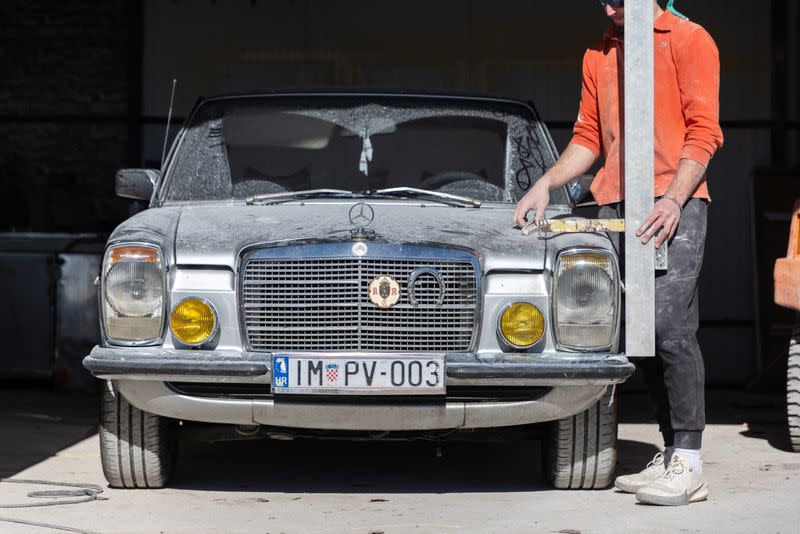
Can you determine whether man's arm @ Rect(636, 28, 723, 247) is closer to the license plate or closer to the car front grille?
the car front grille

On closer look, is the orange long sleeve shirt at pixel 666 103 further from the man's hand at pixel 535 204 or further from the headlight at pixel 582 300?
the headlight at pixel 582 300

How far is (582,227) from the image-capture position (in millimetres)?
4934

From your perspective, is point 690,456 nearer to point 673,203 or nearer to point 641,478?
point 641,478

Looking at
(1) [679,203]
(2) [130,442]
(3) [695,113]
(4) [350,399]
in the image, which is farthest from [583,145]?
(2) [130,442]

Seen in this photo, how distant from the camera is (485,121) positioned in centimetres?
629

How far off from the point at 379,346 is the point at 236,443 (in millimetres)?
1975

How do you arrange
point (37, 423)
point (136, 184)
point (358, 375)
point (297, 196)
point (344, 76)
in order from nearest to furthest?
point (358, 375)
point (297, 196)
point (136, 184)
point (37, 423)
point (344, 76)

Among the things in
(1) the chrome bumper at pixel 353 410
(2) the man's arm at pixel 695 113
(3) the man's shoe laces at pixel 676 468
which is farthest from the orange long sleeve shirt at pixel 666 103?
(3) the man's shoe laces at pixel 676 468

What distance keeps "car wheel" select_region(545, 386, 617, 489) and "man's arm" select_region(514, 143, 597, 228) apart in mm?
734

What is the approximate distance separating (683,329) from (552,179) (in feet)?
2.49

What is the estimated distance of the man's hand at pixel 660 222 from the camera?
16.1 feet

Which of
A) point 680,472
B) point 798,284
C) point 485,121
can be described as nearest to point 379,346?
point 680,472

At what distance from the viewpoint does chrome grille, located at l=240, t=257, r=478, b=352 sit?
500 cm

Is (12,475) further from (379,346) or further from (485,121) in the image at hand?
(485,121)
